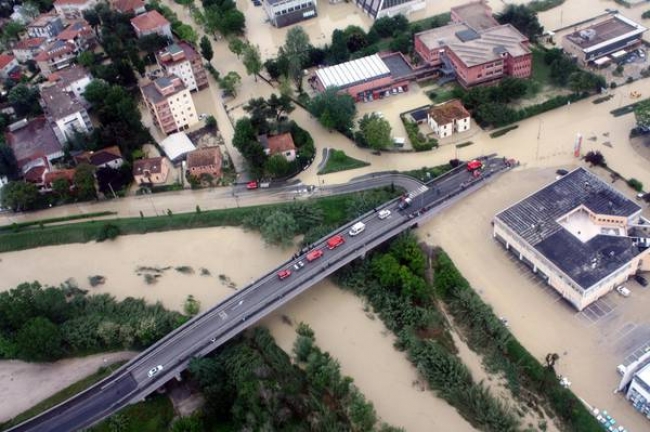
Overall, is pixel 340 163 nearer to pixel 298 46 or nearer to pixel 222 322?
pixel 298 46

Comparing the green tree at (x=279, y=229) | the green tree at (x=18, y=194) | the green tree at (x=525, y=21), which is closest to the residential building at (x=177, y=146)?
the green tree at (x=18, y=194)

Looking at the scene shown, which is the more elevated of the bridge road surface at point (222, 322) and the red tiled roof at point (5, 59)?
the red tiled roof at point (5, 59)

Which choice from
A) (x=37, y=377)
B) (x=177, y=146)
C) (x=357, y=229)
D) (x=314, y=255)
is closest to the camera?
(x=37, y=377)

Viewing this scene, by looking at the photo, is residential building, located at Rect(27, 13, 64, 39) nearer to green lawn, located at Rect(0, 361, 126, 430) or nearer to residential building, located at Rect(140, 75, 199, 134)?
residential building, located at Rect(140, 75, 199, 134)

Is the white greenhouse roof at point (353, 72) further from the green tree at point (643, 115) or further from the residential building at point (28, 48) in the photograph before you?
the residential building at point (28, 48)

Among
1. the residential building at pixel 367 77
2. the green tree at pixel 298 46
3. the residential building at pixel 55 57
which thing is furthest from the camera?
the residential building at pixel 55 57

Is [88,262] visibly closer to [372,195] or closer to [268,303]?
[268,303]

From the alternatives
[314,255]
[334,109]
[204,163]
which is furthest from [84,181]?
[334,109]
